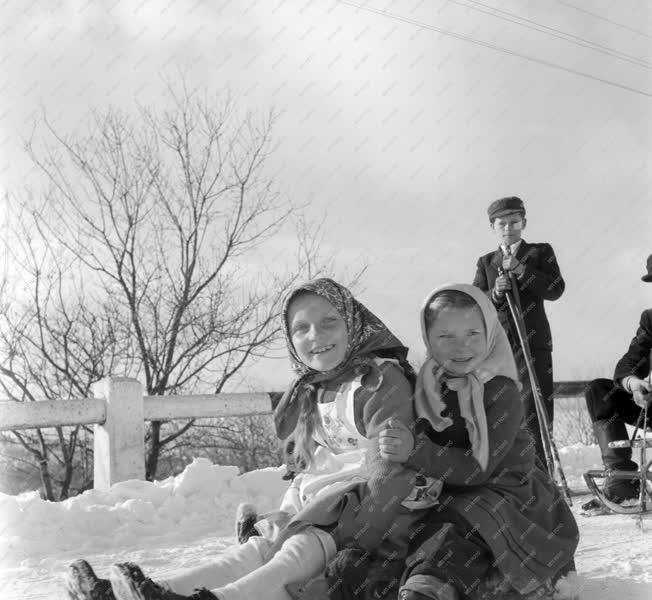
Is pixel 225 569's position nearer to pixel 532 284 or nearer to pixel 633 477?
pixel 633 477

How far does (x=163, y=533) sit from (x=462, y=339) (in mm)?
2707

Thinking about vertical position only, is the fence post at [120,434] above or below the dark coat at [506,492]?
above

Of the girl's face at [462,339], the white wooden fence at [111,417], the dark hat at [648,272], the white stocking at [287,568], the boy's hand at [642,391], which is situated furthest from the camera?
the white wooden fence at [111,417]

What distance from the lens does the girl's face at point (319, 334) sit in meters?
2.52

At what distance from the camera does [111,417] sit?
593 cm

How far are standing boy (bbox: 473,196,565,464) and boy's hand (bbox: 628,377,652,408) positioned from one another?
816 mm

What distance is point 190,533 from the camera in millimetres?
4410

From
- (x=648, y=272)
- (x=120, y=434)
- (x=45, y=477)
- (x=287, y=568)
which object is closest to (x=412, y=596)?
(x=287, y=568)

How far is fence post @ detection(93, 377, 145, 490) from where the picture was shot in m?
5.86

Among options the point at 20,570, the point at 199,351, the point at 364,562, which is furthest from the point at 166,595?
the point at 199,351

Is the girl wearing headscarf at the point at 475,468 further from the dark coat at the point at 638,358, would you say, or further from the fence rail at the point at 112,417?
the fence rail at the point at 112,417

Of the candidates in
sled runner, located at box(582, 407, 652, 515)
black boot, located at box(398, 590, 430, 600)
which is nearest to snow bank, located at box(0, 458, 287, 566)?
sled runner, located at box(582, 407, 652, 515)

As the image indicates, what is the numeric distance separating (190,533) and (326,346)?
2348 mm

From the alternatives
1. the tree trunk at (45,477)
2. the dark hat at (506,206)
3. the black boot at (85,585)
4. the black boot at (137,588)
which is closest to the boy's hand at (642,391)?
the dark hat at (506,206)
